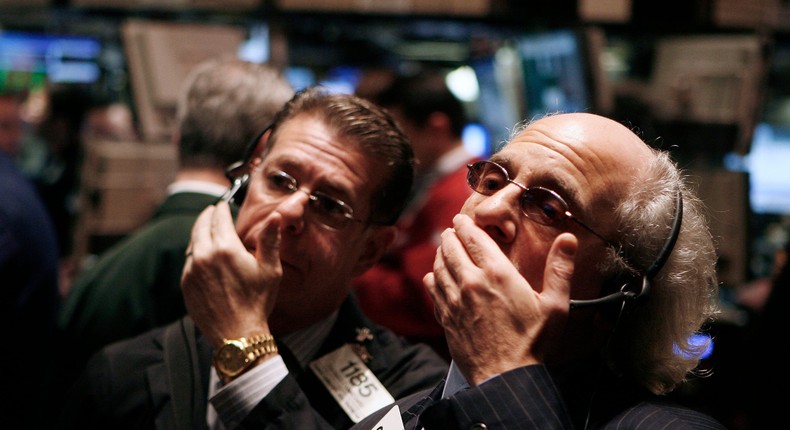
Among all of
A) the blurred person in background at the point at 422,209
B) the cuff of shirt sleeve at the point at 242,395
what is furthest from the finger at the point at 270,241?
the blurred person in background at the point at 422,209

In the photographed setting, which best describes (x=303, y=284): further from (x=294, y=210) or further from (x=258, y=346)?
(x=258, y=346)

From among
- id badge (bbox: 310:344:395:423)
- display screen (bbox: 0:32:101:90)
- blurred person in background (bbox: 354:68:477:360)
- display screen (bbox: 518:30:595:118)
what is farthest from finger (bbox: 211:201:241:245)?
display screen (bbox: 0:32:101:90)

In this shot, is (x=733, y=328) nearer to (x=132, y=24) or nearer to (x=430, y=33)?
(x=430, y=33)

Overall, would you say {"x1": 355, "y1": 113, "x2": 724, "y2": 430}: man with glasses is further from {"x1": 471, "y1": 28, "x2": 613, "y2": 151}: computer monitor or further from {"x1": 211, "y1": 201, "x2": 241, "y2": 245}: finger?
{"x1": 471, "y1": 28, "x2": 613, "y2": 151}: computer monitor

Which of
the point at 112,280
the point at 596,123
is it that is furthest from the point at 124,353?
the point at 596,123

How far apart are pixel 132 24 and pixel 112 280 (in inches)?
57.2

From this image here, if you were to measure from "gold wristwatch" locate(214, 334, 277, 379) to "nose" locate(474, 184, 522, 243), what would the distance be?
48 centimetres

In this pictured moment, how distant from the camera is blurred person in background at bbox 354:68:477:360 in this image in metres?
3.28

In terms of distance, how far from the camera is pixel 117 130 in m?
5.93

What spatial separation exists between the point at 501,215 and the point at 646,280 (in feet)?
0.85

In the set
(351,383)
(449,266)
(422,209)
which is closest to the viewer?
(449,266)

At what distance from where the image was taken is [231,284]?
159 centimetres

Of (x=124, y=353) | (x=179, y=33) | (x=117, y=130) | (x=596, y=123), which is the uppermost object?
(x=596, y=123)

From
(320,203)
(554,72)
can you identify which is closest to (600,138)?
(320,203)
